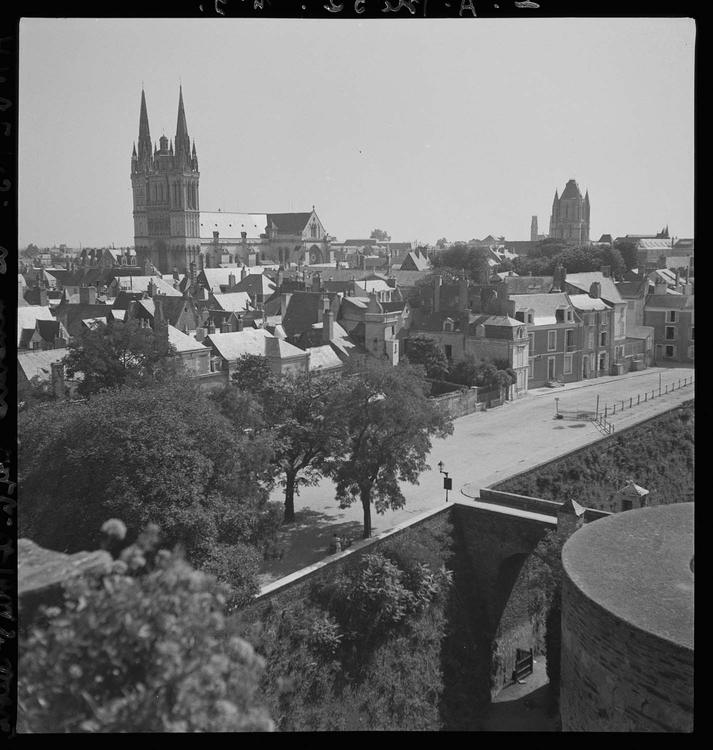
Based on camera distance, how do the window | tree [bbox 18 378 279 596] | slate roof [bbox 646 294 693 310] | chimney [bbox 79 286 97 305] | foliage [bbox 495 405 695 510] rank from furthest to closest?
slate roof [bbox 646 294 693 310] < chimney [bbox 79 286 97 305] < the window < foliage [bbox 495 405 695 510] < tree [bbox 18 378 279 596]

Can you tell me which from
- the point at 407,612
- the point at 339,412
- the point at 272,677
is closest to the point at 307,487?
the point at 339,412

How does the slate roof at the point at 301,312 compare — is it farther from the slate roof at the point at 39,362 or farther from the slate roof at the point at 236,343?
the slate roof at the point at 39,362

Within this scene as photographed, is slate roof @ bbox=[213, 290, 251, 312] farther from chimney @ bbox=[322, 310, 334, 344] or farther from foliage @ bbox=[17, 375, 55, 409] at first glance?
foliage @ bbox=[17, 375, 55, 409]

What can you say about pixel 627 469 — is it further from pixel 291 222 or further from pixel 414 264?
pixel 291 222

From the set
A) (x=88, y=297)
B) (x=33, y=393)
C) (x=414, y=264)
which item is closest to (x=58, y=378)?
(x=33, y=393)

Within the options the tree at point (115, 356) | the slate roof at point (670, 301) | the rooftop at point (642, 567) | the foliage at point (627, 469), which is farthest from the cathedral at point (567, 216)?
the rooftop at point (642, 567)

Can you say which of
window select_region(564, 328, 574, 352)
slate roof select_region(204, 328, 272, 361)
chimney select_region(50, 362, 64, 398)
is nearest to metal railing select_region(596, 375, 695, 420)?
window select_region(564, 328, 574, 352)
